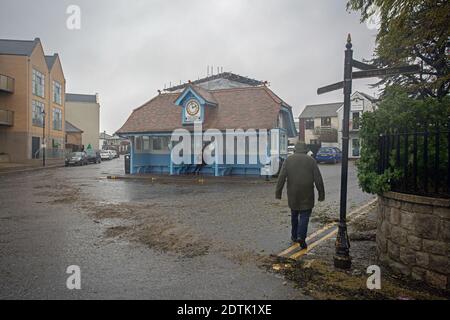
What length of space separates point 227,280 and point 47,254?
3.18 m

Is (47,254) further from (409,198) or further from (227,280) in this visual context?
(409,198)

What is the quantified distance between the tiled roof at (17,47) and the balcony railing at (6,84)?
10.5 ft

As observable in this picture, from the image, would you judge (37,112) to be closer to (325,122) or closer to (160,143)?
(160,143)

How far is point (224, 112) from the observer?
68.2 feet

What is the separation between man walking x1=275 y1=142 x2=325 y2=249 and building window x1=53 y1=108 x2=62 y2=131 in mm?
43850

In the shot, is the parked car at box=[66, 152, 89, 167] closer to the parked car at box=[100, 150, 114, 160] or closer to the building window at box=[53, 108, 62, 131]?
the building window at box=[53, 108, 62, 131]

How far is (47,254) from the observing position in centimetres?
557

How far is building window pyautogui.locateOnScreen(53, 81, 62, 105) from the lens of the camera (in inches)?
1718

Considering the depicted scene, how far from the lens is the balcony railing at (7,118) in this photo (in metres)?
32.8

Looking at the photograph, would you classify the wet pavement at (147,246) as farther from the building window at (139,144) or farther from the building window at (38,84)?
the building window at (38,84)

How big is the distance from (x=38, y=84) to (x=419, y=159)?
42415mm

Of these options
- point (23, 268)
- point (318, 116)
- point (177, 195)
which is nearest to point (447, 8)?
point (23, 268)

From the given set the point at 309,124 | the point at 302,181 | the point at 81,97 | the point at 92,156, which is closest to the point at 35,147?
the point at 92,156

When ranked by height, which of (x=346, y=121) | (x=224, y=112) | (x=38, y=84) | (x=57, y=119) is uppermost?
(x=38, y=84)
